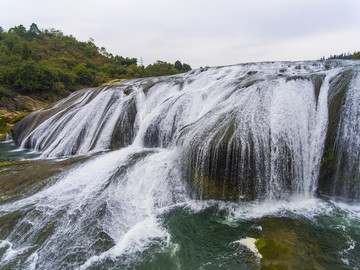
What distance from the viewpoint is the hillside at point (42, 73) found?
80.6ft

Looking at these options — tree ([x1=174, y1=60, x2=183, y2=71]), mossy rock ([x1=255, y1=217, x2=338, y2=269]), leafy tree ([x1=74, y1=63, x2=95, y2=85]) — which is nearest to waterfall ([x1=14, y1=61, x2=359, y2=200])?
mossy rock ([x1=255, y1=217, x2=338, y2=269])

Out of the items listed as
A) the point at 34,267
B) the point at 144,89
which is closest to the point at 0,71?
the point at 144,89

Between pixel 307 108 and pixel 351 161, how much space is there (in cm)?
235

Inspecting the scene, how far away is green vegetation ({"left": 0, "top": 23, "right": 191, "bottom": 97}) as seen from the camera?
25.9 metres

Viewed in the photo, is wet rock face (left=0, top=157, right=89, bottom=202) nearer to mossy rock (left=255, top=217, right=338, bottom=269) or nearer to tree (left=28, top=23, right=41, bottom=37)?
mossy rock (left=255, top=217, right=338, bottom=269)

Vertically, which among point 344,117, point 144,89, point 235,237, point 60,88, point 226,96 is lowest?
point 235,237

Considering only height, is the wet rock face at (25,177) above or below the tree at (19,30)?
below

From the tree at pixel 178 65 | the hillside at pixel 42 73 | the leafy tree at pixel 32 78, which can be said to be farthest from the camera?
the tree at pixel 178 65

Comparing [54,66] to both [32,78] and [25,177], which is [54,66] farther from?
[25,177]

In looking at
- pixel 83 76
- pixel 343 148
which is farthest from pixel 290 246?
pixel 83 76

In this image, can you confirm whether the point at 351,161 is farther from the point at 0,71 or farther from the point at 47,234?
the point at 0,71

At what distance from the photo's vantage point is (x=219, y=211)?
586 cm

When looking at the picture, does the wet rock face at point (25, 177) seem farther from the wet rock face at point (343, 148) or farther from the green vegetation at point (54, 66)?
the green vegetation at point (54, 66)

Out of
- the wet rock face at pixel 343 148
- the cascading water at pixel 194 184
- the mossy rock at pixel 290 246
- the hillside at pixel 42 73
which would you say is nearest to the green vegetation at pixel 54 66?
the hillside at pixel 42 73
